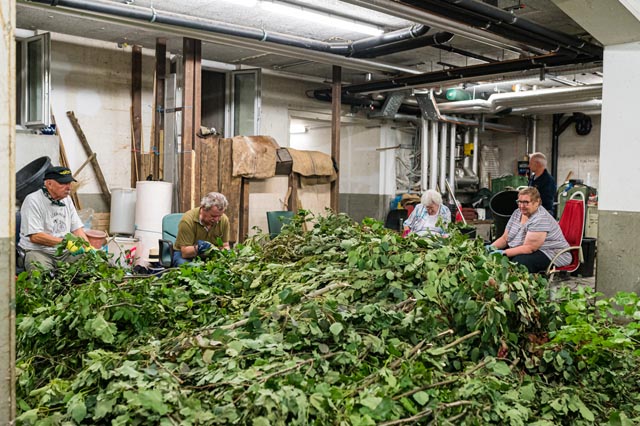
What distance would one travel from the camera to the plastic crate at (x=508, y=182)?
1252 centimetres

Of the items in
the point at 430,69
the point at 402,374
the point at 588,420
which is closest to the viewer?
the point at 402,374

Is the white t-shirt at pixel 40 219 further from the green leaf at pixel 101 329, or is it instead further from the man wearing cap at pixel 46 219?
the green leaf at pixel 101 329

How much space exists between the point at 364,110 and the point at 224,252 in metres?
7.88

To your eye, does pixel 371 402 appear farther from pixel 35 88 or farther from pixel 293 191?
pixel 35 88

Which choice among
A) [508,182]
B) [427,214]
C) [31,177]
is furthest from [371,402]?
[508,182]

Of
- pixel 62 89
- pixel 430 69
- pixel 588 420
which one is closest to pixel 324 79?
pixel 430 69

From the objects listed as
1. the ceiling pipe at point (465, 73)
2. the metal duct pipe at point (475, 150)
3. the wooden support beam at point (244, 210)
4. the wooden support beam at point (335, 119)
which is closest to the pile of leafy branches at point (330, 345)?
the wooden support beam at point (244, 210)

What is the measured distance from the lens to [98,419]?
6.03ft

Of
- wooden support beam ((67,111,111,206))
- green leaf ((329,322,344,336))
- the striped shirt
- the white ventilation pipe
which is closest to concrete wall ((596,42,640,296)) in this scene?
the striped shirt

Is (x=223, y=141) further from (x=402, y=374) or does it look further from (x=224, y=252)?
(x=402, y=374)

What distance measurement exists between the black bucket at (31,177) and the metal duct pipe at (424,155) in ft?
22.6

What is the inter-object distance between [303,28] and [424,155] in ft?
15.4

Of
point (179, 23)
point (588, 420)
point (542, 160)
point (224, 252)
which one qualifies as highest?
point (179, 23)

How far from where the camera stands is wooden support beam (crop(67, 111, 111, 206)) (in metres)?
7.85
